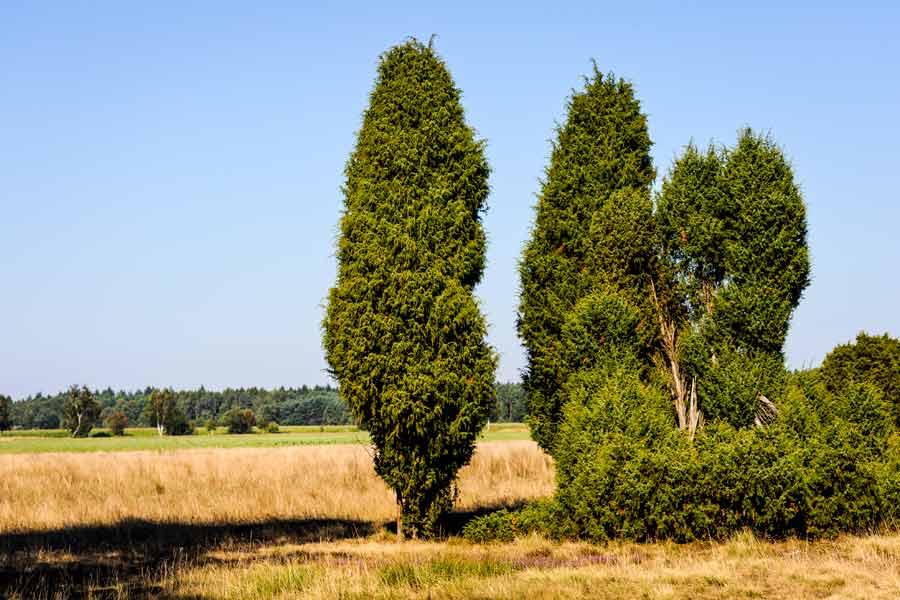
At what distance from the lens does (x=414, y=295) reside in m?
17.5

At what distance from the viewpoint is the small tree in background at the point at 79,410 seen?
124 metres

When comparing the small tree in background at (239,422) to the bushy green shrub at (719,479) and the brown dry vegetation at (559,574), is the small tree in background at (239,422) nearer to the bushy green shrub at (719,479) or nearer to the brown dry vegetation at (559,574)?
the brown dry vegetation at (559,574)

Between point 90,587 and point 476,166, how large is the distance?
1184cm

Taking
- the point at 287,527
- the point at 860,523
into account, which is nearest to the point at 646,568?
the point at 860,523

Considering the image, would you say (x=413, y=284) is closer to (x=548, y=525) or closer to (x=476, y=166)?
(x=476, y=166)

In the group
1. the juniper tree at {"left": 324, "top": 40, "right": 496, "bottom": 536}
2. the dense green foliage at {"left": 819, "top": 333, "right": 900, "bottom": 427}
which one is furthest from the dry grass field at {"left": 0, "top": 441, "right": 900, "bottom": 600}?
the dense green foliage at {"left": 819, "top": 333, "right": 900, "bottom": 427}

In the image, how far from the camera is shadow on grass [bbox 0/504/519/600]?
13188 millimetres

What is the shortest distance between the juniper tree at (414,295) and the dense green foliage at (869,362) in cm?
2723

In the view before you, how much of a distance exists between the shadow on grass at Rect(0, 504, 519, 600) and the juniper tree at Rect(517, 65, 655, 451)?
4575 mm

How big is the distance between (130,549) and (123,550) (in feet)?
0.48

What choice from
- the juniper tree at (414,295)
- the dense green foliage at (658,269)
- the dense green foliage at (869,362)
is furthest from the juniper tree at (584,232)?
the dense green foliage at (869,362)

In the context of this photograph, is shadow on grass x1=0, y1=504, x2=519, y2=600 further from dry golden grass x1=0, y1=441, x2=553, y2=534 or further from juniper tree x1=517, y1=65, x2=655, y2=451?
juniper tree x1=517, y1=65, x2=655, y2=451

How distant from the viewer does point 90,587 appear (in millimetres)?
12883

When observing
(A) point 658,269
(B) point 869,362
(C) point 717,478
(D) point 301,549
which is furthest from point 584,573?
(B) point 869,362
